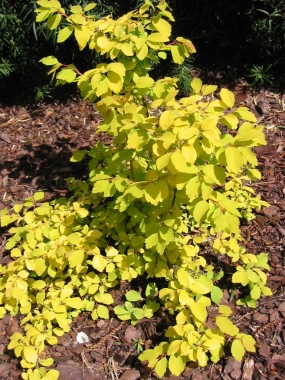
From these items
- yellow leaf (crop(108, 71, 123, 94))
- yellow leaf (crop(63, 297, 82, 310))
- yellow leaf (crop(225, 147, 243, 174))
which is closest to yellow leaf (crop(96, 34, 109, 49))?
yellow leaf (crop(108, 71, 123, 94))

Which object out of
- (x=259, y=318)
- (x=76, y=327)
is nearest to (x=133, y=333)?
(x=76, y=327)

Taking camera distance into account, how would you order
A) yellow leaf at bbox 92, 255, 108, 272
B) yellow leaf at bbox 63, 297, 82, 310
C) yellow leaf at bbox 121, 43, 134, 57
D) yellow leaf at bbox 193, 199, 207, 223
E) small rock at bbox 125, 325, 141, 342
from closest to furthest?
1. yellow leaf at bbox 193, 199, 207, 223
2. yellow leaf at bbox 121, 43, 134, 57
3. yellow leaf at bbox 92, 255, 108, 272
4. yellow leaf at bbox 63, 297, 82, 310
5. small rock at bbox 125, 325, 141, 342

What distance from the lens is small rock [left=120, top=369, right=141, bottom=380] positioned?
7.48 ft

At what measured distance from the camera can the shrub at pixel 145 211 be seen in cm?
169

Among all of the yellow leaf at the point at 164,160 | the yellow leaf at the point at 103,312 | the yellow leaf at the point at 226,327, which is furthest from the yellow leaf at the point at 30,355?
the yellow leaf at the point at 164,160

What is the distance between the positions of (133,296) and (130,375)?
0.41m

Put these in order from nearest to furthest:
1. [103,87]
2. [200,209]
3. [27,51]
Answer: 1. [200,209]
2. [103,87]
3. [27,51]

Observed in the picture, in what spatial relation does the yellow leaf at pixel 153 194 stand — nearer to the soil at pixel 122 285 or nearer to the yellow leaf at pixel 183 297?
the yellow leaf at pixel 183 297

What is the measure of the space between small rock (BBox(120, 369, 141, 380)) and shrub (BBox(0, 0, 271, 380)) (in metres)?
0.23

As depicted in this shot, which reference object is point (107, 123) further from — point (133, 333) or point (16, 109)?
point (16, 109)

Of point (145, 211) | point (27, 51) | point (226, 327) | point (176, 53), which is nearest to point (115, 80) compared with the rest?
point (176, 53)

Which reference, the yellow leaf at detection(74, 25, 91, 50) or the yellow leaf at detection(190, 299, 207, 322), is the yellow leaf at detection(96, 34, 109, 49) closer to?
the yellow leaf at detection(74, 25, 91, 50)

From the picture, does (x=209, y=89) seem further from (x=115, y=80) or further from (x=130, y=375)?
(x=130, y=375)

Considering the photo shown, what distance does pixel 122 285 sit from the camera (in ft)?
8.89
